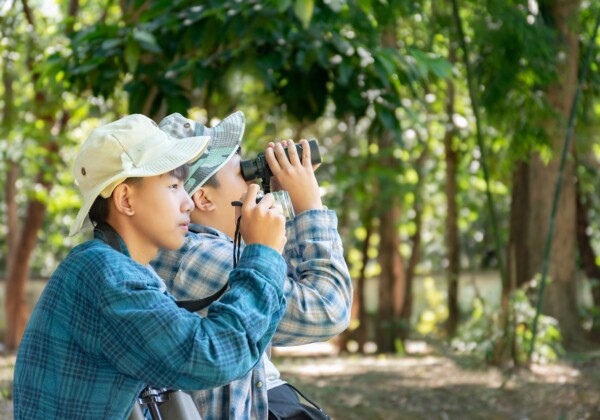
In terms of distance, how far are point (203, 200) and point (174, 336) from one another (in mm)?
704

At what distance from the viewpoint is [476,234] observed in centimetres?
1595

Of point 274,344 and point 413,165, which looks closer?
point 274,344

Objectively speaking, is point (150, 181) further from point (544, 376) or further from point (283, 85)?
point (544, 376)

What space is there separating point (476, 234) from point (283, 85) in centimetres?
1119

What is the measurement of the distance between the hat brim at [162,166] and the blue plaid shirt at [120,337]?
3.9 inches

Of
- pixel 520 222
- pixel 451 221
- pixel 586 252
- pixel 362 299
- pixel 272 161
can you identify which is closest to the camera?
pixel 272 161

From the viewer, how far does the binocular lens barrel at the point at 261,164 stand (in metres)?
2.26

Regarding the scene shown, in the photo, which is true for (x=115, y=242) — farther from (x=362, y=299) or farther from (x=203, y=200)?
(x=362, y=299)

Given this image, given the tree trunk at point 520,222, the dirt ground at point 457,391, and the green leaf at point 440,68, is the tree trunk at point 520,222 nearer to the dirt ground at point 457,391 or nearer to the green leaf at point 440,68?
the dirt ground at point 457,391

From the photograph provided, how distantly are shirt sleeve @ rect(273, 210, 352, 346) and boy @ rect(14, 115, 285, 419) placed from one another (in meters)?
0.23

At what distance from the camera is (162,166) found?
6.17ft

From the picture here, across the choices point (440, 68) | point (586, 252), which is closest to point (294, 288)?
point (440, 68)

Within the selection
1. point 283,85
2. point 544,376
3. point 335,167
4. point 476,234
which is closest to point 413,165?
point 335,167

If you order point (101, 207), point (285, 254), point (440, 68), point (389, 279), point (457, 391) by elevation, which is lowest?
point (457, 391)
